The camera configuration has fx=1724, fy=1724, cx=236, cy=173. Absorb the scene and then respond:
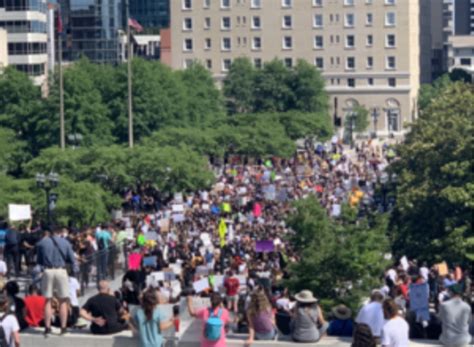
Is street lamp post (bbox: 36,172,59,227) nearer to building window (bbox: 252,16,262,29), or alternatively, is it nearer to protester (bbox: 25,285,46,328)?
protester (bbox: 25,285,46,328)

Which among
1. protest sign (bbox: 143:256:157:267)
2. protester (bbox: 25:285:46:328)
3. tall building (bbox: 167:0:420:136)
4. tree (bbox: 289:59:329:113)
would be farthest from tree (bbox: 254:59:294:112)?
protester (bbox: 25:285:46:328)

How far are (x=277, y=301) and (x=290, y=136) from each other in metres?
97.1

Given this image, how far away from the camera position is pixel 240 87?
522 feet

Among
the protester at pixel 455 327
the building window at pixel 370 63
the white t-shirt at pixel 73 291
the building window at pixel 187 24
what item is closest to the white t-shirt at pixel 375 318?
the protester at pixel 455 327

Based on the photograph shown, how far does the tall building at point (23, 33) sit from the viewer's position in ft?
416

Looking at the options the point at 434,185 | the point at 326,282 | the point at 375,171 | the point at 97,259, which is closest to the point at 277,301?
the point at 326,282

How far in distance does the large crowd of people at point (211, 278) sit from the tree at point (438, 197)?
2.16m

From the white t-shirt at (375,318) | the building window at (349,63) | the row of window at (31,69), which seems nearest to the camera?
the white t-shirt at (375,318)

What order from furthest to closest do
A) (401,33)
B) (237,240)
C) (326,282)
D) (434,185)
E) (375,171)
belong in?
1. (401,33)
2. (375,171)
3. (434,185)
4. (237,240)
5. (326,282)

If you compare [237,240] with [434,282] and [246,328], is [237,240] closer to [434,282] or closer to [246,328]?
[434,282]

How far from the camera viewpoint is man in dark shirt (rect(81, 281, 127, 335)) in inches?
949

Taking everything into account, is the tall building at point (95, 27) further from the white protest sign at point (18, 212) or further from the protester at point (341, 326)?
the protester at point (341, 326)

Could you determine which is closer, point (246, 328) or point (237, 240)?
point (246, 328)

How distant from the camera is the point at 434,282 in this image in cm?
3738
